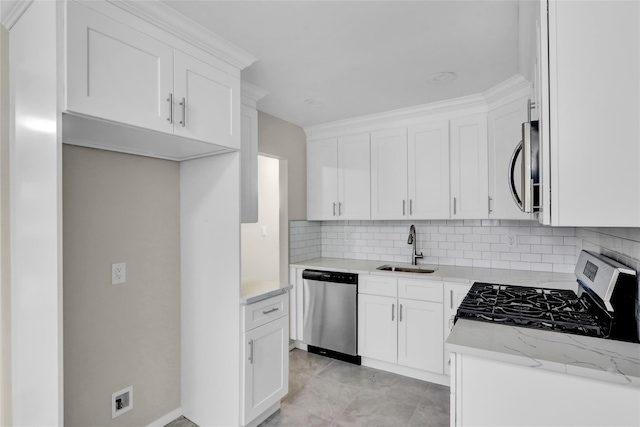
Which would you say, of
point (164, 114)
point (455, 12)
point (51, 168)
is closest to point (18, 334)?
point (51, 168)

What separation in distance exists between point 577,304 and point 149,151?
261 cm

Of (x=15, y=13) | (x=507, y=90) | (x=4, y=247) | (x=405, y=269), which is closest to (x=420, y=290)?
(x=405, y=269)

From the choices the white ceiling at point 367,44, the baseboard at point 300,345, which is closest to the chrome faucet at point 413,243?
the white ceiling at point 367,44

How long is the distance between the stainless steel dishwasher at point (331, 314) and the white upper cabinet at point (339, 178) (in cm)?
72

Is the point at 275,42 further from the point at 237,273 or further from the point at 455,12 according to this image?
the point at 237,273

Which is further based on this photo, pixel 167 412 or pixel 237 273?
pixel 167 412

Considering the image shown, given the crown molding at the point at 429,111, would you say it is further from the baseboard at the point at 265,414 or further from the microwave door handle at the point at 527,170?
the baseboard at the point at 265,414

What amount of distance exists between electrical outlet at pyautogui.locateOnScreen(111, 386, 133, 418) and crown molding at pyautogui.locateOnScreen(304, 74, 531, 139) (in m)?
2.92

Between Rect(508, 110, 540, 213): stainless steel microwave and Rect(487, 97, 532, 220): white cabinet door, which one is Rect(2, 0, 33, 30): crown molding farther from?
Rect(487, 97, 532, 220): white cabinet door

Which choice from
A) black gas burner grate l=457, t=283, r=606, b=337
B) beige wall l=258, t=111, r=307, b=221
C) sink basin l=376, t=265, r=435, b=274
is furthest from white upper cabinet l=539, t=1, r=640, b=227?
beige wall l=258, t=111, r=307, b=221

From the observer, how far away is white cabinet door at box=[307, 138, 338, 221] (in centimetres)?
380

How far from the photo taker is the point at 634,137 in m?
0.99

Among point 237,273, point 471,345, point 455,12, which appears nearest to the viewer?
point 471,345

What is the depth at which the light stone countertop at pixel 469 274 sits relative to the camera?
8.46 feet
